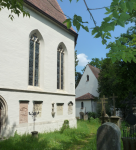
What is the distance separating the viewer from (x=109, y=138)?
339 centimetres

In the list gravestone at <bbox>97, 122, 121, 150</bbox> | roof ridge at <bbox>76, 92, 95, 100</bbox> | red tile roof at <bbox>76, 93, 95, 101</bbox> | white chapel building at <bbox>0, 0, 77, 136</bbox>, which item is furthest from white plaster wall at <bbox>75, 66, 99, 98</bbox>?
gravestone at <bbox>97, 122, 121, 150</bbox>

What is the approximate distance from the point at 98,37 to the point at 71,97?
11.2 meters

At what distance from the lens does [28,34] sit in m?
10.7

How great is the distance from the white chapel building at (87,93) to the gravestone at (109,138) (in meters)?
20.2

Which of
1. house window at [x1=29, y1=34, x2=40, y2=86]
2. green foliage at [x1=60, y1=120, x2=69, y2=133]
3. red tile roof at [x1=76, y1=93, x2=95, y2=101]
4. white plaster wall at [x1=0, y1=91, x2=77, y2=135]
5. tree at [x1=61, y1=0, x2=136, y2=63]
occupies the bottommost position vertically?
green foliage at [x1=60, y1=120, x2=69, y2=133]

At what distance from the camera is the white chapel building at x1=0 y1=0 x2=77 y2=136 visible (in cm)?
914

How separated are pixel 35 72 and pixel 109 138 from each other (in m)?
8.81

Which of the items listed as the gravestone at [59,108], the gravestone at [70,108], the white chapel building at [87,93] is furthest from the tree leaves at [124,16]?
the white chapel building at [87,93]

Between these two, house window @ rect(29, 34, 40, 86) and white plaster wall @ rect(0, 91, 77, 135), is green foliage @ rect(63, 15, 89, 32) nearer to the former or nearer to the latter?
white plaster wall @ rect(0, 91, 77, 135)

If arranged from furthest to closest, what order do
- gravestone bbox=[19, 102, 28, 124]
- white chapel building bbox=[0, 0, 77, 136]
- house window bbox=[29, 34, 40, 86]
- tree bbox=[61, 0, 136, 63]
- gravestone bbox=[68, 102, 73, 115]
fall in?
gravestone bbox=[68, 102, 73, 115] < house window bbox=[29, 34, 40, 86] < gravestone bbox=[19, 102, 28, 124] < white chapel building bbox=[0, 0, 77, 136] < tree bbox=[61, 0, 136, 63]

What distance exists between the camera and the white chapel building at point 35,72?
9.14 meters

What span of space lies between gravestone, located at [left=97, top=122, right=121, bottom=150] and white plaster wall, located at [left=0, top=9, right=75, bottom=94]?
6825mm

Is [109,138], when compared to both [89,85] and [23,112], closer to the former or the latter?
[23,112]

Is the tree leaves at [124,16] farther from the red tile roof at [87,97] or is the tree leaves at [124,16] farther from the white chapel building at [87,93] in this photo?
the red tile roof at [87,97]
